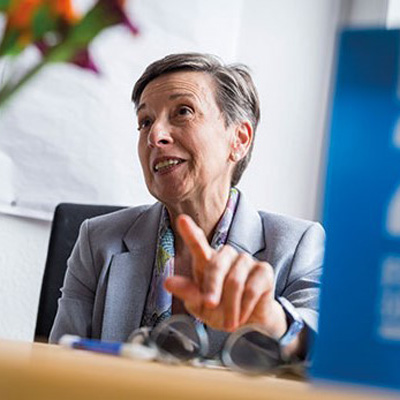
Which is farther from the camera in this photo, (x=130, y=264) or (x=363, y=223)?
(x=130, y=264)

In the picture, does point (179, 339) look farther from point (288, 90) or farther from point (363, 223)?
point (288, 90)

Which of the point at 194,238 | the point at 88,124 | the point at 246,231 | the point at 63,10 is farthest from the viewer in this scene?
the point at 88,124

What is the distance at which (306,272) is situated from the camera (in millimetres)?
1340

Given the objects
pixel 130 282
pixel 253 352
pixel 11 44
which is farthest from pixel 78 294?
pixel 11 44

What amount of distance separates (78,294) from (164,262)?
177 mm

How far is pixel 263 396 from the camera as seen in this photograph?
344 millimetres

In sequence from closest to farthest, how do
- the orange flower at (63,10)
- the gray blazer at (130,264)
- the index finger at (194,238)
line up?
the orange flower at (63,10)
the index finger at (194,238)
the gray blazer at (130,264)

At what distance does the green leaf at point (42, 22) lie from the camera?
45cm

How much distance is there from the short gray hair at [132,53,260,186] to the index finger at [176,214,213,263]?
2.71 feet

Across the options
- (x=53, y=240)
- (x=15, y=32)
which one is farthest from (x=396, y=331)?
(x=53, y=240)

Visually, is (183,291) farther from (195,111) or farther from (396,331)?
(195,111)

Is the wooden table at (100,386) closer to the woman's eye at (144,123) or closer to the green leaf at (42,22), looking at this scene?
the green leaf at (42,22)

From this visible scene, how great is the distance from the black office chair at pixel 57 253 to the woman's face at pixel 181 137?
0.19 metres

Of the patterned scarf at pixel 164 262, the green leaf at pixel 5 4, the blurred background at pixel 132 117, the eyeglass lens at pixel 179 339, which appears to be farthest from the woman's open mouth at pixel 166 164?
the green leaf at pixel 5 4
